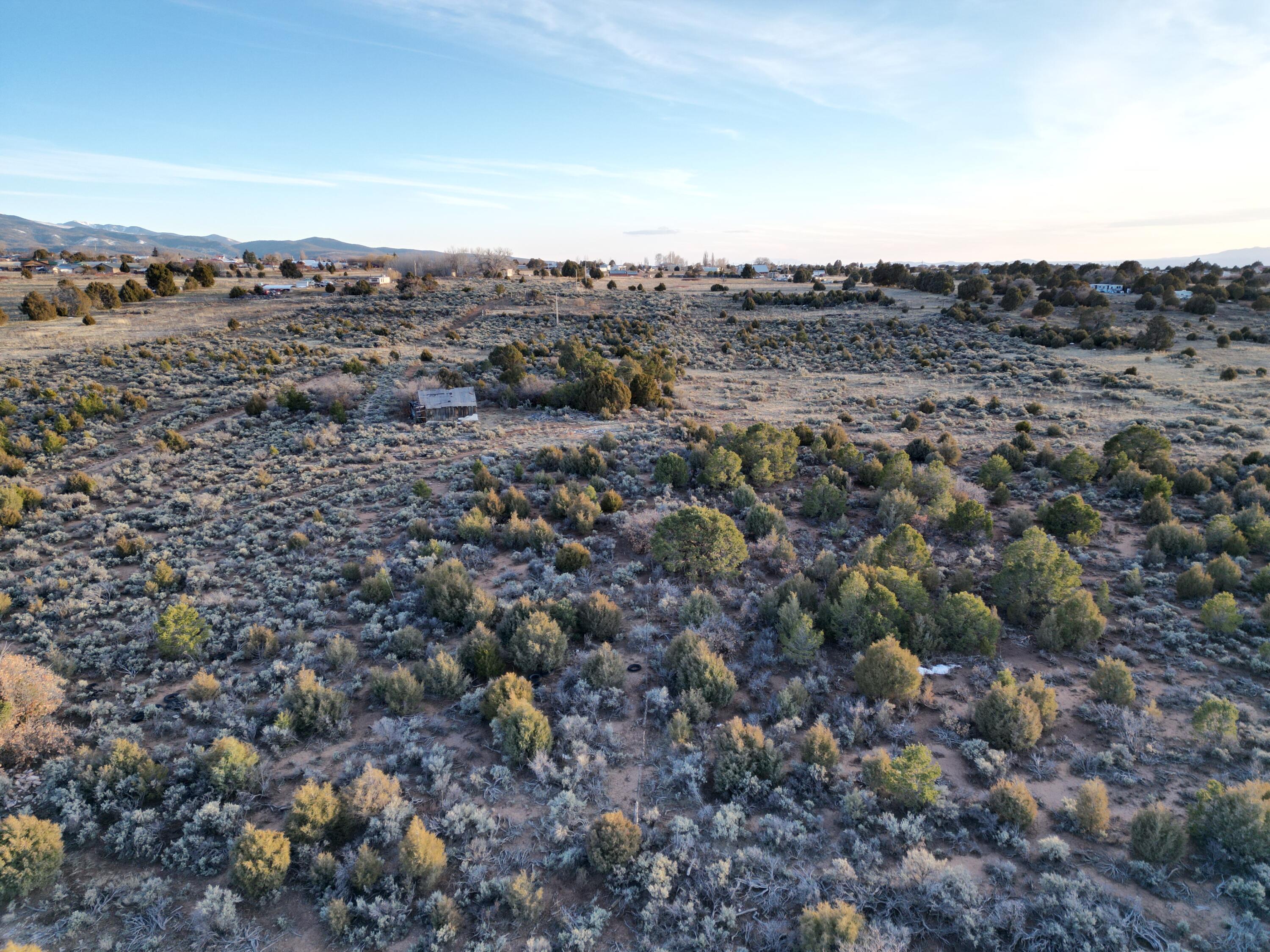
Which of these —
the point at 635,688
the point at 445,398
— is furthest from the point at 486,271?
the point at 635,688

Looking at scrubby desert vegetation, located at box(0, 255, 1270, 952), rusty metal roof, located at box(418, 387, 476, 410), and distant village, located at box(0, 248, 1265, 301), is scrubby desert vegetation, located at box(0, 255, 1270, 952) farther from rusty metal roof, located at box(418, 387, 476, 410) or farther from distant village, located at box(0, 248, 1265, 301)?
distant village, located at box(0, 248, 1265, 301)

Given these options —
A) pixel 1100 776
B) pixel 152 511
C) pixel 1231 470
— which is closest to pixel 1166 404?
pixel 1231 470

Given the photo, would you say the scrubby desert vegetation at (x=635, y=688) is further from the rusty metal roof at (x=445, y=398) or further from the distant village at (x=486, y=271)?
the distant village at (x=486, y=271)

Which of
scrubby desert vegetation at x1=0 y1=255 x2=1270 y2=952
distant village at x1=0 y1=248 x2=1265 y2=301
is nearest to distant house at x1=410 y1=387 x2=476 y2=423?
scrubby desert vegetation at x1=0 y1=255 x2=1270 y2=952

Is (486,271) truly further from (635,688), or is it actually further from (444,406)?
(635,688)

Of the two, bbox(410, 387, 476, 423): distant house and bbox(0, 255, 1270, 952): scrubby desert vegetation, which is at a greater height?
bbox(410, 387, 476, 423): distant house

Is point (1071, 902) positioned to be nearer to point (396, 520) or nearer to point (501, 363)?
point (396, 520)
